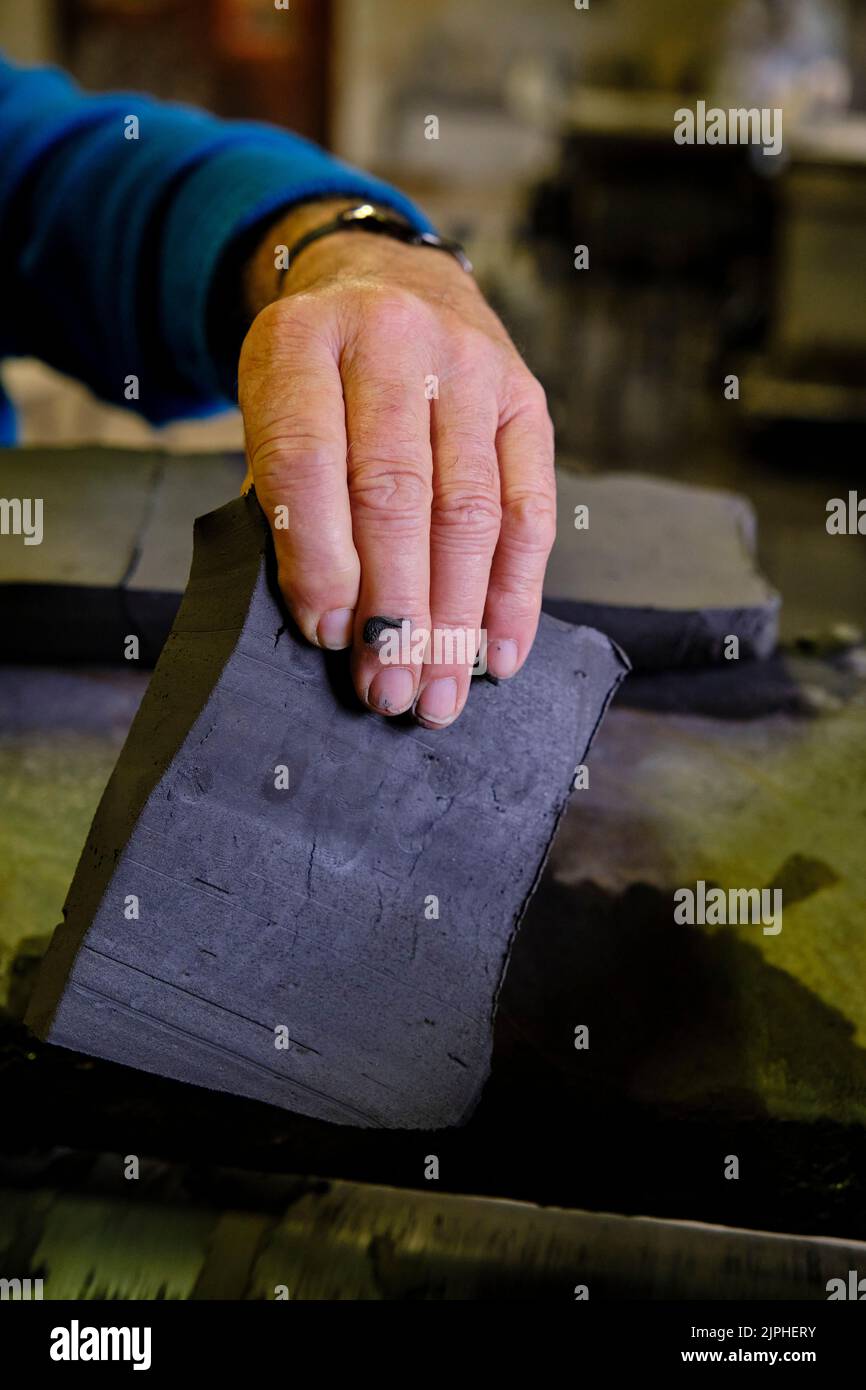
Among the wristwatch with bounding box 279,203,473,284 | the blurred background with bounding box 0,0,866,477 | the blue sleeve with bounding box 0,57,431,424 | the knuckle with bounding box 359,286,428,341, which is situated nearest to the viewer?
the knuckle with bounding box 359,286,428,341

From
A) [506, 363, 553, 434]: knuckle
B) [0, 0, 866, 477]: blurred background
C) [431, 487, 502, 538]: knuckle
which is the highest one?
[0, 0, 866, 477]: blurred background

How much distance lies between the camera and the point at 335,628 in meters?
0.87

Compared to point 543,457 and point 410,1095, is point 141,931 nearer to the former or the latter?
point 410,1095

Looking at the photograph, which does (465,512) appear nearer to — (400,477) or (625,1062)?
(400,477)

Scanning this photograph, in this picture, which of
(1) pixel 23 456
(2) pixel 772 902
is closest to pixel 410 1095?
(2) pixel 772 902

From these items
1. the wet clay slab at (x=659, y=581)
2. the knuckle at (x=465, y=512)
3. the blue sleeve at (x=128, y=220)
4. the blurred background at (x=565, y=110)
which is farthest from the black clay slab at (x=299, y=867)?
the blurred background at (x=565, y=110)

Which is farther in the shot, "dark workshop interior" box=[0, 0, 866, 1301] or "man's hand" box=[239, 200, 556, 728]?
"dark workshop interior" box=[0, 0, 866, 1301]

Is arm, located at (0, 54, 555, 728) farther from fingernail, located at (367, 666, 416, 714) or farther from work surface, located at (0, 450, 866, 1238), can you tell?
work surface, located at (0, 450, 866, 1238)

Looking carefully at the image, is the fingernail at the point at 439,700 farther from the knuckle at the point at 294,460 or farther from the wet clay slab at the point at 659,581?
the wet clay slab at the point at 659,581

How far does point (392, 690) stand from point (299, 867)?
0.17 meters

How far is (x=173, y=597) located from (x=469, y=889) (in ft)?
2.03

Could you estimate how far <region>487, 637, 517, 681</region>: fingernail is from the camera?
944 mm

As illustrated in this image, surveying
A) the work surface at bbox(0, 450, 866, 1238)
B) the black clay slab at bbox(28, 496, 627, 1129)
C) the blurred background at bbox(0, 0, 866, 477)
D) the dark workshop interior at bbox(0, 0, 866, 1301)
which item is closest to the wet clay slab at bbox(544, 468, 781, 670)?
the dark workshop interior at bbox(0, 0, 866, 1301)

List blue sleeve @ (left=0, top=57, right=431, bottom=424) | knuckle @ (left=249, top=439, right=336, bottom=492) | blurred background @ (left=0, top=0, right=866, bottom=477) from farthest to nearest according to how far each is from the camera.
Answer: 1. blurred background @ (left=0, top=0, right=866, bottom=477)
2. blue sleeve @ (left=0, top=57, right=431, bottom=424)
3. knuckle @ (left=249, top=439, right=336, bottom=492)
